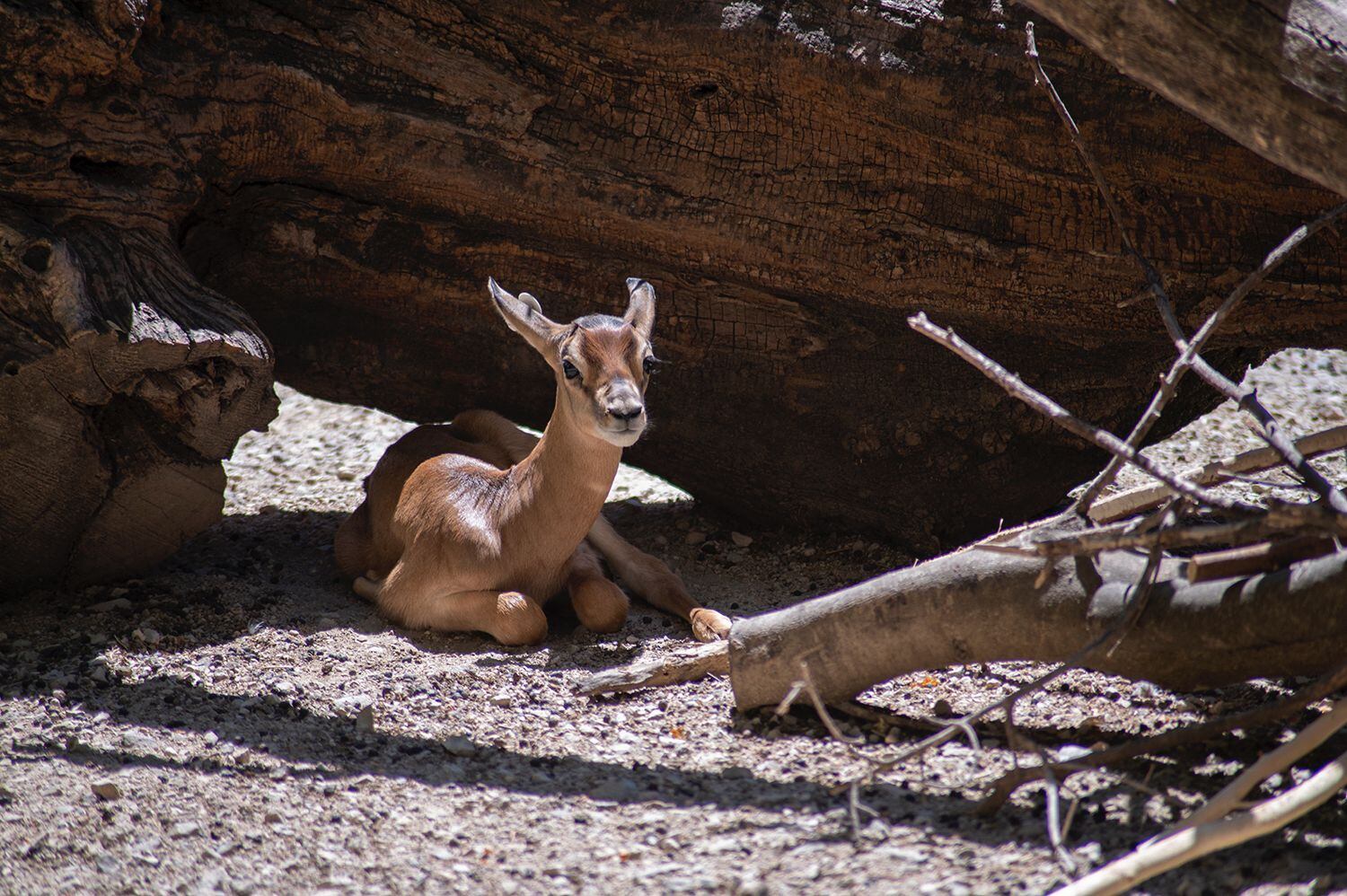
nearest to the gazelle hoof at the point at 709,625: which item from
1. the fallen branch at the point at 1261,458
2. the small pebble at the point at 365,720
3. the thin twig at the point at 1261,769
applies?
the small pebble at the point at 365,720

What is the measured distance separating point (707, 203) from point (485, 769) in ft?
8.75

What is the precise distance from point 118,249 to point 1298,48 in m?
4.22

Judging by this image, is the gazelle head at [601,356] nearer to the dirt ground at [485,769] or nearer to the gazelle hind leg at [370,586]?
the dirt ground at [485,769]

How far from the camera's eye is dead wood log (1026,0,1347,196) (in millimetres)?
3092

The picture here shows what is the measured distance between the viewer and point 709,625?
507 cm

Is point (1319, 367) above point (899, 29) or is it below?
below

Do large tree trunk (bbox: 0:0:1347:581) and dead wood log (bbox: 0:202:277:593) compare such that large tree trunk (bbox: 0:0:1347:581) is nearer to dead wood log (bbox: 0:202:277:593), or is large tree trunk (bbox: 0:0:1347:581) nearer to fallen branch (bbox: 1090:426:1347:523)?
dead wood log (bbox: 0:202:277:593)

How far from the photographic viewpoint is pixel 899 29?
485 centimetres

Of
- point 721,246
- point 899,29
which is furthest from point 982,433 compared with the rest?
point 899,29

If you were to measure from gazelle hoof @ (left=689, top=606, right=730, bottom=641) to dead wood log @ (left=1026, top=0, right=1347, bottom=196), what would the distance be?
9.01 ft

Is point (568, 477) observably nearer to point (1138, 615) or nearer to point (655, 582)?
point (655, 582)

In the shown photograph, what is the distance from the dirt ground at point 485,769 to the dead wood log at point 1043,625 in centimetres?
27

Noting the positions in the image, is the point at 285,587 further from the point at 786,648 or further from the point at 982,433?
the point at 982,433

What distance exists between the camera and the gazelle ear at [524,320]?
199 inches
